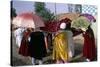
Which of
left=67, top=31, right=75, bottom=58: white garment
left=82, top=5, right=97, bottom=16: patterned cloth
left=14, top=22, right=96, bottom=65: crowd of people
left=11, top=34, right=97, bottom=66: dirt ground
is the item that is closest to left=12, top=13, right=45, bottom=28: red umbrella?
left=14, top=22, right=96, bottom=65: crowd of people

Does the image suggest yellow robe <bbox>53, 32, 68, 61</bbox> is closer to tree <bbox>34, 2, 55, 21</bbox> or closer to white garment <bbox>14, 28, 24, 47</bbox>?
tree <bbox>34, 2, 55, 21</bbox>

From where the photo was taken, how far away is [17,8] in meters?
1.86

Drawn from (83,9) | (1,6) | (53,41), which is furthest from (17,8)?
(83,9)

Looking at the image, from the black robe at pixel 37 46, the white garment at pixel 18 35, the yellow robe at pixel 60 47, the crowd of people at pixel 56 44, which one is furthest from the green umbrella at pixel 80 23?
the white garment at pixel 18 35

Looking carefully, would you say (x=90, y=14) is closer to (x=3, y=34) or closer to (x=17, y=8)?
(x=17, y=8)

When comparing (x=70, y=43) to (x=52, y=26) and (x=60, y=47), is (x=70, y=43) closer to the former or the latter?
(x=60, y=47)

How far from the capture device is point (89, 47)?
2088mm

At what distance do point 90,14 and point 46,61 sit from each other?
660mm

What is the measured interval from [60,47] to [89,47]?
12.5 inches

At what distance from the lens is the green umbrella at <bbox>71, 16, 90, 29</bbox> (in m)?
2.04

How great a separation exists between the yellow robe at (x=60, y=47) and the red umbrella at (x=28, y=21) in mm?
211

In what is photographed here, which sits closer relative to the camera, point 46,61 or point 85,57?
point 46,61

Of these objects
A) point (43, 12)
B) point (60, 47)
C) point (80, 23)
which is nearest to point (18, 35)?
point (43, 12)

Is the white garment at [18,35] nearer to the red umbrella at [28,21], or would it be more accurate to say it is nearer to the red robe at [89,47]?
the red umbrella at [28,21]
